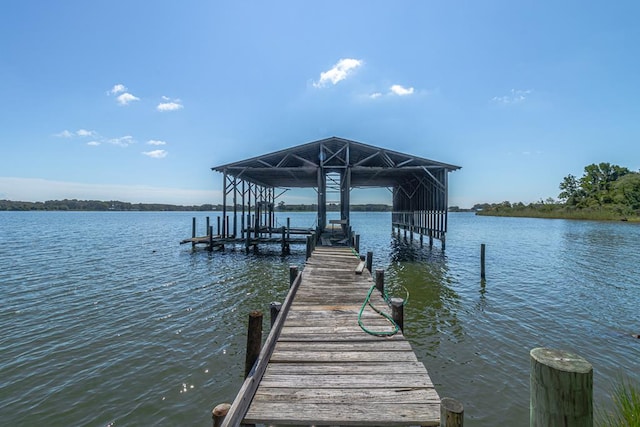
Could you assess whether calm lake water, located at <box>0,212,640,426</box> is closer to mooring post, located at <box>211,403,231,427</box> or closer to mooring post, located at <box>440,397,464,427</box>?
mooring post, located at <box>211,403,231,427</box>

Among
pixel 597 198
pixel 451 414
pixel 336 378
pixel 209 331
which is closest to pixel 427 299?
pixel 209 331

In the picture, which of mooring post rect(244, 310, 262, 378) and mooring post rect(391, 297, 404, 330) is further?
mooring post rect(391, 297, 404, 330)

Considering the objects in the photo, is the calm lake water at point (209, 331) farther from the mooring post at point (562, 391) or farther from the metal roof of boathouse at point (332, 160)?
the metal roof of boathouse at point (332, 160)

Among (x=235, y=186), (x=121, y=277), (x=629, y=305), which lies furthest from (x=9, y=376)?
(x=629, y=305)

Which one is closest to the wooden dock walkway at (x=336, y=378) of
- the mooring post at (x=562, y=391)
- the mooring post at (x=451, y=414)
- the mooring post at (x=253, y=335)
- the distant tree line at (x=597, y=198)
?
the mooring post at (x=253, y=335)

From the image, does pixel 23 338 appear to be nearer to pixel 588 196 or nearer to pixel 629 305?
pixel 629 305

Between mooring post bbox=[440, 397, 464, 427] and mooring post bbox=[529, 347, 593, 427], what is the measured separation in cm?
69

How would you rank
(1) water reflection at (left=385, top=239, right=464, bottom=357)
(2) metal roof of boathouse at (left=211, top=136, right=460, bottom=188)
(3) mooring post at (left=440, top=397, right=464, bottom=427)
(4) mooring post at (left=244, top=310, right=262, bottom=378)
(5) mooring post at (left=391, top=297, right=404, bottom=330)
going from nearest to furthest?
(3) mooring post at (left=440, top=397, right=464, bottom=427) < (4) mooring post at (left=244, top=310, right=262, bottom=378) < (5) mooring post at (left=391, top=297, right=404, bottom=330) < (1) water reflection at (left=385, top=239, right=464, bottom=357) < (2) metal roof of boathouse at (left=211, top=136, right=460, bottom=188)

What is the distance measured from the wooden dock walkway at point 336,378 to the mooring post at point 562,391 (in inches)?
59.0

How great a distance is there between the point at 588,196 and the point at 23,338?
101543 mm

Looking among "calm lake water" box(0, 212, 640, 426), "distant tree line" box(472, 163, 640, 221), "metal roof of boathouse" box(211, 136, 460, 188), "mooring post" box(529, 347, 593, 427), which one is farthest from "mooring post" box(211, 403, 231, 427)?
"distant tree line" box(472, 163, 640, 221)

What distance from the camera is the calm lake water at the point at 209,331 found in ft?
17.0

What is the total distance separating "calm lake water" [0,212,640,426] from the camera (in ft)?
17.0

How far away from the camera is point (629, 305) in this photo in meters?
10.5
